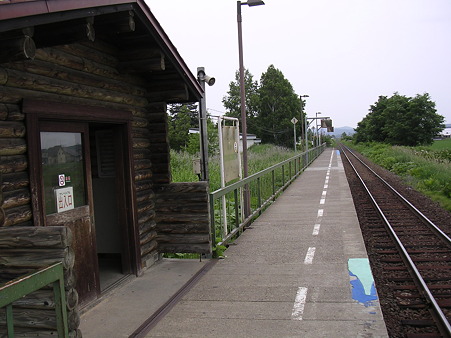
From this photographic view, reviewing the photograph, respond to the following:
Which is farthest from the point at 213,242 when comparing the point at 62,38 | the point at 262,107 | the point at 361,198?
the point at 262,107

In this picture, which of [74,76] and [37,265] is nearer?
[37,265]

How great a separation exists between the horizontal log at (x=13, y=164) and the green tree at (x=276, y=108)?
5760 centimetres

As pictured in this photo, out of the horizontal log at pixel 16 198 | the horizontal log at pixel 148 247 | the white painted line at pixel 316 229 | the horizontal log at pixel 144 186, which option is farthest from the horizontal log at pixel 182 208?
the horizontal log at pixel 16 198

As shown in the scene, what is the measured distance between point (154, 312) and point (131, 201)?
168 cm

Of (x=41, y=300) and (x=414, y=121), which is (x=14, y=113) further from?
(x=414, y=121)

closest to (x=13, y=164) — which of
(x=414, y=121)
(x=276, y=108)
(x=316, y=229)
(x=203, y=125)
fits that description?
(x=203, y=125)

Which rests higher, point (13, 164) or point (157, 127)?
point (157, 127)

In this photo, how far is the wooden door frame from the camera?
13.7ft

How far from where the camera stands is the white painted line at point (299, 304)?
15.6ft

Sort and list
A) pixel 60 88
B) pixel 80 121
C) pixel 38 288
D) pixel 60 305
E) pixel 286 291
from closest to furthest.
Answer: pixel 38 288 → pixel 60 305 → pixel 60 88 → pixel 80 121 → pixel 286 291

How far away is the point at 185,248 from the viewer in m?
6.99

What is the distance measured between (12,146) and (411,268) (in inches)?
232

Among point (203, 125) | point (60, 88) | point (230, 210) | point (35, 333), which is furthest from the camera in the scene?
point (230, 210)

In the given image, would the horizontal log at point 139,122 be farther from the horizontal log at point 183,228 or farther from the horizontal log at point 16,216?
the horizontal log at point 16,216
